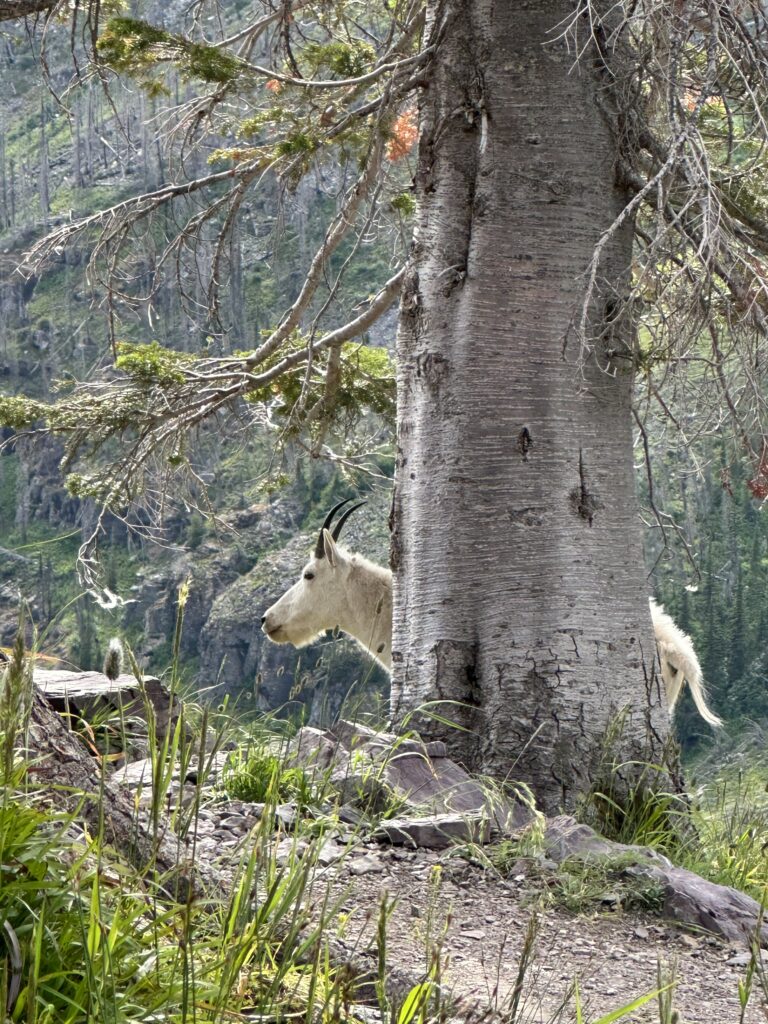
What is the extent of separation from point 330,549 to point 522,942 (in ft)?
23.6

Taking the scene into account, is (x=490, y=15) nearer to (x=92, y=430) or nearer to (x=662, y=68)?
(x=662, y=68)

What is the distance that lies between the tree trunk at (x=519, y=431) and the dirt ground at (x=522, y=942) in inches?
59.0

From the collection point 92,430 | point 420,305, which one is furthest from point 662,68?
point 92,430

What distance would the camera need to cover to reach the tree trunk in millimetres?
6434

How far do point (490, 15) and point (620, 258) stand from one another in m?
1.61

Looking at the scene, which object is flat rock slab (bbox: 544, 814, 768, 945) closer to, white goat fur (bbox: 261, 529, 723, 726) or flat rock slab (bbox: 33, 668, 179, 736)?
flat rock slab (bbox: 33, 668, 179, 736)

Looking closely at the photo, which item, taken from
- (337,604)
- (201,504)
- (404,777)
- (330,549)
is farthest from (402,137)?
(201,504)

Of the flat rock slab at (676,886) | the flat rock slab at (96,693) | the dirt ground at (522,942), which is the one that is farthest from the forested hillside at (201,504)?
the dirt ground at (522,942)

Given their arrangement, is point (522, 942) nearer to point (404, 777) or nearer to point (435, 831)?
point (435, 831)

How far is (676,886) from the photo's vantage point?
15.5ft

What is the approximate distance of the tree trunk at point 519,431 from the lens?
21.1 feet

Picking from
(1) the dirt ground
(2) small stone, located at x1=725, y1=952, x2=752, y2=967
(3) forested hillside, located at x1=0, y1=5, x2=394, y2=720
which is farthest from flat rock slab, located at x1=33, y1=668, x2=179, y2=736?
(3) forested hillside, located at x1=0, y1=5, x2=394, y2=720

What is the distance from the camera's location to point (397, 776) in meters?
5.58

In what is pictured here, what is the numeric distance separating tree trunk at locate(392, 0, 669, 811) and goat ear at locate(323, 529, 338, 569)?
3780 millimetres
